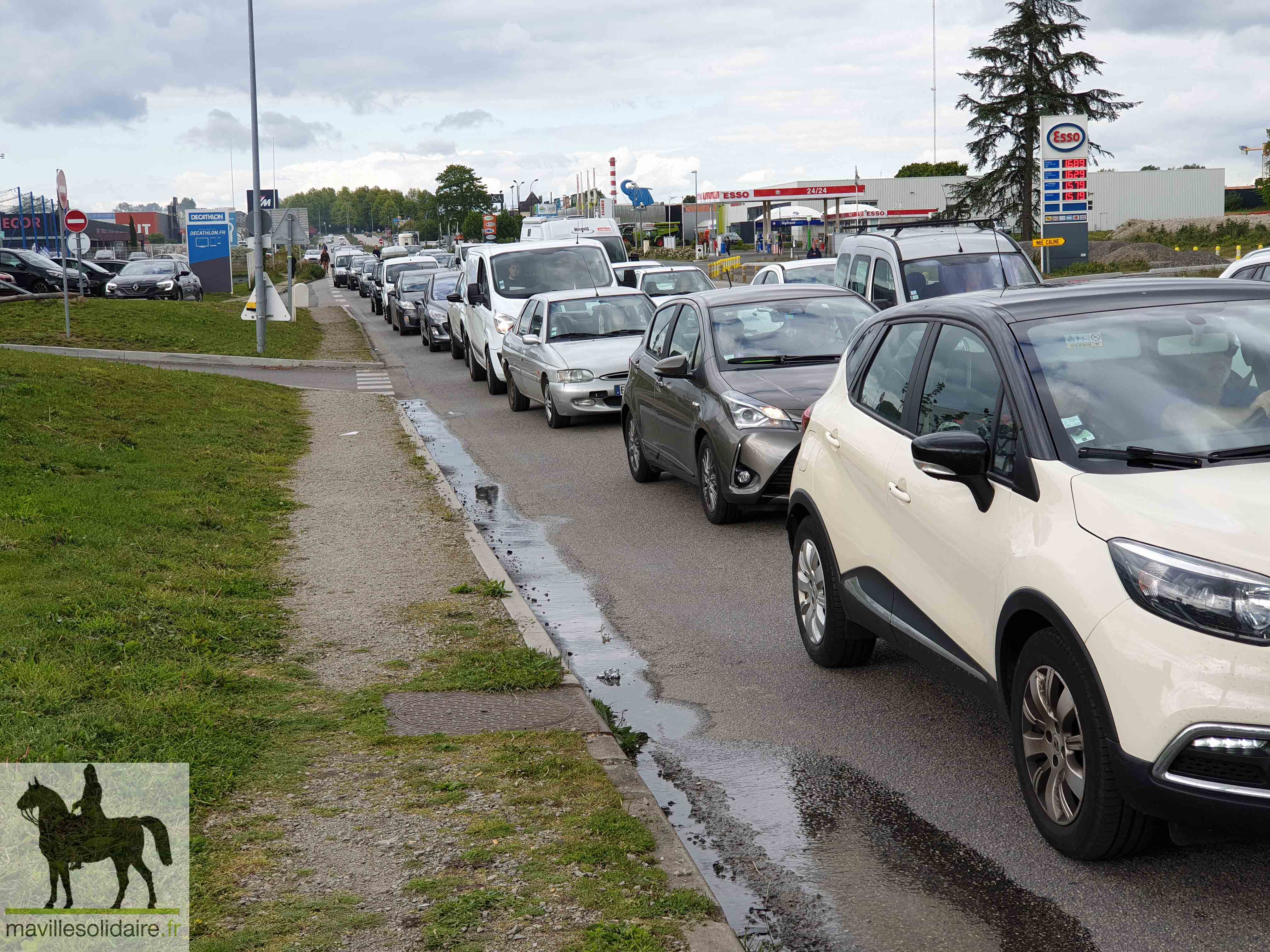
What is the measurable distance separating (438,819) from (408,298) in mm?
32965

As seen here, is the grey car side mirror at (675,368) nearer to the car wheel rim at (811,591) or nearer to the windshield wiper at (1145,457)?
the car wheel rim at (811,591)

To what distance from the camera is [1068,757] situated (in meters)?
4.14

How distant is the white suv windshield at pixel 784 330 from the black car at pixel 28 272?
3509 centimetres

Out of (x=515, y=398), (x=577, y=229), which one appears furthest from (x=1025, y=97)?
(x=515, y=398)

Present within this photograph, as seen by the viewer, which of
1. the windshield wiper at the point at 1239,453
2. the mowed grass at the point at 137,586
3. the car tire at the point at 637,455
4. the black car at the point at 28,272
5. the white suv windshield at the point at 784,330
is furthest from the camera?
the black car at the point at 28,272

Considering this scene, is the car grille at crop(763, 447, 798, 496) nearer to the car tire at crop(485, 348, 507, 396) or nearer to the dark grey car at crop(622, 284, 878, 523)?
the dark grey car at crop(622, 284, 878, 523)

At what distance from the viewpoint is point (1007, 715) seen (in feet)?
14.7

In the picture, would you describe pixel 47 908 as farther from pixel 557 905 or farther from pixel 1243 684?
pixel 1243 684

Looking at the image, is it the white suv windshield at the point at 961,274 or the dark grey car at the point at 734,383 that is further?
the white suv windshield at the point at 961,274

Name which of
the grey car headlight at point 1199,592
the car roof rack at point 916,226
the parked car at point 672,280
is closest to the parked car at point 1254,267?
the grey car headlight at point 1199,592

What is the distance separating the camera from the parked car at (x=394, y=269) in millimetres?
40750

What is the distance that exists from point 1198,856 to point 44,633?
16.4 ft

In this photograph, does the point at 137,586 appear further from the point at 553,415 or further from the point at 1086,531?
the point at 553,415

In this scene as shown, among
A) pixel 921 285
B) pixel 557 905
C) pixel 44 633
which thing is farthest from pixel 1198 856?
pixel 921 285
